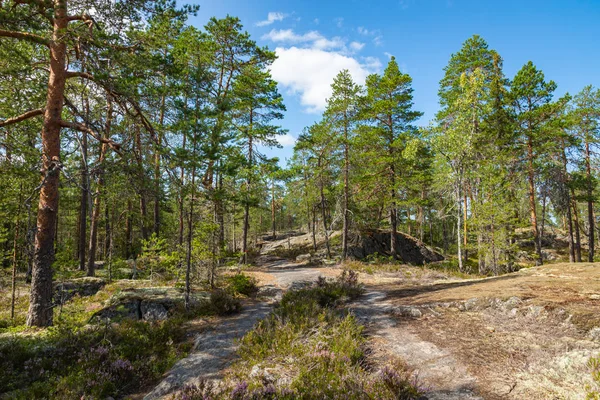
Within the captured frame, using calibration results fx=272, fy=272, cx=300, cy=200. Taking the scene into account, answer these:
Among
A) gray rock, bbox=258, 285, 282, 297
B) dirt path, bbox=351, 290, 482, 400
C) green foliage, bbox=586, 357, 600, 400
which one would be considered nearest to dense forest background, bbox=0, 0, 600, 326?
gray rock, bbox=258, 285, 282, 297

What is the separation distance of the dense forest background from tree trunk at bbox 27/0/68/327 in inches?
1.5

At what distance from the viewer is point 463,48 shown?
19906 mm

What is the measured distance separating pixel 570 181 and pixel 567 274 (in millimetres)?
17102

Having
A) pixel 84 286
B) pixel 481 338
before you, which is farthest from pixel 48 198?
pixel 481 338

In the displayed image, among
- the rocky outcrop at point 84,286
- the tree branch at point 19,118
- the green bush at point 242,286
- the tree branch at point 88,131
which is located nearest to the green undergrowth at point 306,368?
the green bush at point 242,286

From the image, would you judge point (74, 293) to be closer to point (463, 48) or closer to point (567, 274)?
point (567, 274)

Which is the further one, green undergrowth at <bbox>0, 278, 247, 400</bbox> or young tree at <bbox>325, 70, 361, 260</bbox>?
young tree at <bbox>325, 70, 361, 260</bbox>

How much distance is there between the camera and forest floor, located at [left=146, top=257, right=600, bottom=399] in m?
4.01

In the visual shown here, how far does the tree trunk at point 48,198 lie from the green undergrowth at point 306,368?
6.04m

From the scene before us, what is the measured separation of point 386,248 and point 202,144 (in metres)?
19.1

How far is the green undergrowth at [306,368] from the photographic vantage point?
13.5ft

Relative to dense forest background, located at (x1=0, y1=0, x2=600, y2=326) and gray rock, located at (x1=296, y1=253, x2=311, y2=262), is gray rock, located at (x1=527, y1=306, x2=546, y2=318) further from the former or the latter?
gray rock, located at (x1=296, y1=253, x2=311, y2=262)

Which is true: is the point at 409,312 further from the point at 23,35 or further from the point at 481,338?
the point at 23,35

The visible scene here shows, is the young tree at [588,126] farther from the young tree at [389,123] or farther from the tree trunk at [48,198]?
the tree trunk at [48,198]
